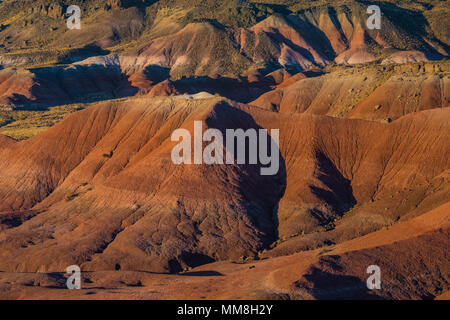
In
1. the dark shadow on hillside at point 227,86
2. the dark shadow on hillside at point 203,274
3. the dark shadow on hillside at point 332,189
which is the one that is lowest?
the dark shadow on hillside at point 203,274

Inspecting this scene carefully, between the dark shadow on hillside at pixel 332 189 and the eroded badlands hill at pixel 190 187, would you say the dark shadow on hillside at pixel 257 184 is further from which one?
the dark shadow on hillside at pixel 332 189

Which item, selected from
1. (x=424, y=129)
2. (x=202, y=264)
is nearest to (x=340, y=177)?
(x=424, y=129)

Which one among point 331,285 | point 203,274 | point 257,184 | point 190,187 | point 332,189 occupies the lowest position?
point 331,285

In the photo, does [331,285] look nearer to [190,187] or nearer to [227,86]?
[190,187]

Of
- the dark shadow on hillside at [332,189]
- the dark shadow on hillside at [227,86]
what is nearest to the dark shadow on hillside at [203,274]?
the dark shadow on hillside at [332,189]

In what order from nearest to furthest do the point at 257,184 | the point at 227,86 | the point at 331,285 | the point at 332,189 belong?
1. the point at 331,285
2. the point at 332,189
3. the point at 257,184
4. the point at 227,86

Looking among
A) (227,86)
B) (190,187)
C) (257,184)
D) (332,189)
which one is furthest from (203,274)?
(227,86)

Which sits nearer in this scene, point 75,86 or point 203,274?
point 203,274

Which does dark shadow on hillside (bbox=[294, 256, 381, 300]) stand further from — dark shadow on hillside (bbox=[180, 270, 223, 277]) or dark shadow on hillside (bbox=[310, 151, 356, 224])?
dark shadow on hillside (bbox=[310, 151, 356, 224])

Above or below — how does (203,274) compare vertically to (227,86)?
below

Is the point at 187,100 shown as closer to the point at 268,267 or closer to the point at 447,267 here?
the point at 268,267

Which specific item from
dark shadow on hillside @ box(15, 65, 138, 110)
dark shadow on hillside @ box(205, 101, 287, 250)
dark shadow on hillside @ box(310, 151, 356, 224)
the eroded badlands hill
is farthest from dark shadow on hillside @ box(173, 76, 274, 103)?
dark shadow on hillside @ box(310, 151, 356, 224)
